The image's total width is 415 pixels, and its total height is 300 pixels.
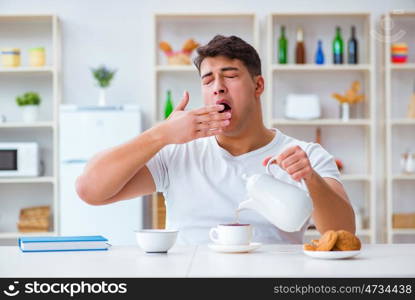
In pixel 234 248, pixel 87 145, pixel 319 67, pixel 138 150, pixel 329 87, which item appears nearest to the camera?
pixel 234 248

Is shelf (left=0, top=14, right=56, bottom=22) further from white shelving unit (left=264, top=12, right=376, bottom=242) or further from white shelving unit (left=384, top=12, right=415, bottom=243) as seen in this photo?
white shelving unit (left=384, top=12, right=415, bottom=243)

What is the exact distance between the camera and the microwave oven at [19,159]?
511cm

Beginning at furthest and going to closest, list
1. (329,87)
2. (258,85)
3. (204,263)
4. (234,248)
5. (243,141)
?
(329,87) → (258,85) → (243,141) → (234,248) → (204,263)

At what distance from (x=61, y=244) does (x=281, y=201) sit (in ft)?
2.02

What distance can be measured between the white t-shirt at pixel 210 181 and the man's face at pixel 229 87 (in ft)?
0.37

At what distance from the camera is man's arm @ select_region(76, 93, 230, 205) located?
211cm

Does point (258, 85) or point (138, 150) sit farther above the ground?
point (258, 85)

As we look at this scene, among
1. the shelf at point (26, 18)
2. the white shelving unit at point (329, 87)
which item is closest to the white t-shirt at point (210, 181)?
the white shelving unit at point (329, 87)

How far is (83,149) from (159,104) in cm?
79

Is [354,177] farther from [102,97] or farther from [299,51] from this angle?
[102,97]

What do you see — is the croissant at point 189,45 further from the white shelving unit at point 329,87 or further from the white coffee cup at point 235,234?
the white coffee cup at point 235,234

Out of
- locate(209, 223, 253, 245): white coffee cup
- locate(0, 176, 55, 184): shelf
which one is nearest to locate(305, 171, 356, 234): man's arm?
locate(209, 223, 253, 245): white coffee cup

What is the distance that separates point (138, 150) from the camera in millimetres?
2133

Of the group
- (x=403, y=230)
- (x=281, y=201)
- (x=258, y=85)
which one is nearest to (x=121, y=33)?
(x=403, y=230)
